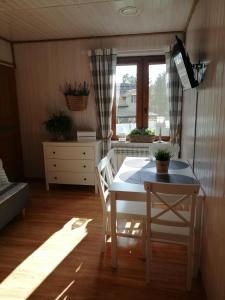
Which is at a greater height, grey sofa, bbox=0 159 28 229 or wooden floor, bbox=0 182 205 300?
grey sofa, bbox=0 159 28 229

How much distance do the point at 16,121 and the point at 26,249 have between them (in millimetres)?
2372

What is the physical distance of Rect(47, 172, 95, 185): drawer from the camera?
3490 millimetres

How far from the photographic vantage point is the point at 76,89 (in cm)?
364

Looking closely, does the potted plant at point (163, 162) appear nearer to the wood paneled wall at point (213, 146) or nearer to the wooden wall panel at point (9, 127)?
the wood paneled wall at point (213, 146)

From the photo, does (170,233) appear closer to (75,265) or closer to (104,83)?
(75,265)

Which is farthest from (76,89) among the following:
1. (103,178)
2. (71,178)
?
(103,178)

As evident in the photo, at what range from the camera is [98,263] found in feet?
6.48

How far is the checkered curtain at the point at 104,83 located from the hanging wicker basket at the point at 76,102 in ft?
0.68

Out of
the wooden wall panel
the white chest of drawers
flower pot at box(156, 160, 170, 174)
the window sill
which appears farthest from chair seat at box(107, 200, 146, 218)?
the wooden wall panel

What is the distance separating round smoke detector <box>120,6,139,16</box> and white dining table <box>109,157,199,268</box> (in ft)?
5.54

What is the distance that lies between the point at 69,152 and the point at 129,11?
2.06 metres

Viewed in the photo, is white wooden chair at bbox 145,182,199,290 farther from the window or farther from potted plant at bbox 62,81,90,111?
potted plant at bbox 62,81,90,111

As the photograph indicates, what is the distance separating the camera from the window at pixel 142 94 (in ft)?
11.4

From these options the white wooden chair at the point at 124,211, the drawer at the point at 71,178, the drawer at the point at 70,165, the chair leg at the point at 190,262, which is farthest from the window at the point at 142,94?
the chair leg at the point at 190,262
